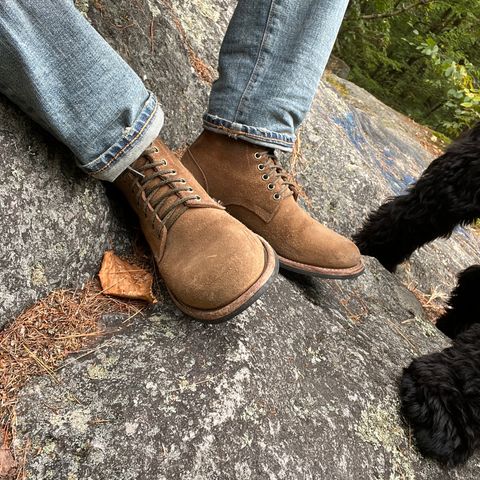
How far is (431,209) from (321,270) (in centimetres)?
88

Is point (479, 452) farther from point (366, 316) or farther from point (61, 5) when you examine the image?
point (61, 5)

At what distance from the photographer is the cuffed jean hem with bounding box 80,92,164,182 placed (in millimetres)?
1441

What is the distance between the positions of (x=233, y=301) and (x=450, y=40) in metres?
8.79

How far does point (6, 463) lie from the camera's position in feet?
3.58

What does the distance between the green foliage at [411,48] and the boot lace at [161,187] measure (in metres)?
4.80

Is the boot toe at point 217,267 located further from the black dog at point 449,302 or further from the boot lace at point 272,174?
the black dog at point 449,302

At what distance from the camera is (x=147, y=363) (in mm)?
1335

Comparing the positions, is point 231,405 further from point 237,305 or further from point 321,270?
point 321,270

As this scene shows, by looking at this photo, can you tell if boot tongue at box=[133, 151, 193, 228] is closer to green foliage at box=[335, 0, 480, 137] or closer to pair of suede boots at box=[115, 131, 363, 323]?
pair of suede boots at box=[115, 131, 363, 323]

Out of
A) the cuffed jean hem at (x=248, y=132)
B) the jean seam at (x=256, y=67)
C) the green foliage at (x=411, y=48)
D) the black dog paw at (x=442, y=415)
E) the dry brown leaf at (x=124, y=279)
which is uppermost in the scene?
the jean seam at (x=256, y=67)

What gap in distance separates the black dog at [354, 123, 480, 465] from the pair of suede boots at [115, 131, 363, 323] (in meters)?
0.45

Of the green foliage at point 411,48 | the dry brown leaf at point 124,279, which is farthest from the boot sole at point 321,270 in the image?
the green foliage at point 411,48

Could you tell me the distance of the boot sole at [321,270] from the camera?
5.73 ft

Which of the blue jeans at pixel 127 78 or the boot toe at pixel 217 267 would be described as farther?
the boot toe at pixel 217 267
